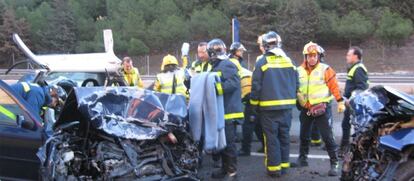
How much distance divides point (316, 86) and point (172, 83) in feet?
6.77

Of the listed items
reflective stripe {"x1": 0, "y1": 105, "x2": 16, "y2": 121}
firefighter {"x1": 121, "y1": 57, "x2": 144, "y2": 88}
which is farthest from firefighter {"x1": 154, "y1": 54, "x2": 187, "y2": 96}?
reflective stripe {"x1": 0, "y1": 105, "x2": 16, "y2": 121}

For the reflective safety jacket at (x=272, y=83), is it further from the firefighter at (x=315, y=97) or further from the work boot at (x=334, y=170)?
the work boot at (x=334, y=170)

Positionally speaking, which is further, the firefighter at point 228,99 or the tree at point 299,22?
the tree at point 299,22

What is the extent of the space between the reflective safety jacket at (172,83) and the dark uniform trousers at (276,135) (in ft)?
4.94

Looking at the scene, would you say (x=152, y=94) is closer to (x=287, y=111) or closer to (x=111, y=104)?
(x=111, y=104)

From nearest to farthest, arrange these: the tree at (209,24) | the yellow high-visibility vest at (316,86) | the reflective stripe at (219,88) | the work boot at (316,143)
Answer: the reflective stripe at (219,88) < the yellow high-visibility vest at (316,86) < the work boot at (316,143) < the tree at (209,24)

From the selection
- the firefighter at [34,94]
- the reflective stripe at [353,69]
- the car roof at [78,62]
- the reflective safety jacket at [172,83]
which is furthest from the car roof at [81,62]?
the reflective stripe at [353,69]

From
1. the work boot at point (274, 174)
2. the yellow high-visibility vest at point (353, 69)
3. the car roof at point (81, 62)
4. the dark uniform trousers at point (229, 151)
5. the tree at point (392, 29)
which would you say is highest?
the tree at point (392, 29)

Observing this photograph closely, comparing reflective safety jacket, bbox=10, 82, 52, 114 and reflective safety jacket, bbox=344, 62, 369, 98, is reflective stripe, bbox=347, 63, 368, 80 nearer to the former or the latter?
reflective safety jacket, bbox=344, 62, 369, 98

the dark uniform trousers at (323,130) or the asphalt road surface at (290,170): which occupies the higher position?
the dark uniform trousers at (323,130)

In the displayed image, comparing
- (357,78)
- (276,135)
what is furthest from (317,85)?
(276,135)

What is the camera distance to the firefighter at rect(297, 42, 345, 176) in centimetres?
A: 657

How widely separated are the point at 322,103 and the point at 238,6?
4407 cm

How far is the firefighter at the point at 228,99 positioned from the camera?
6285 mm
